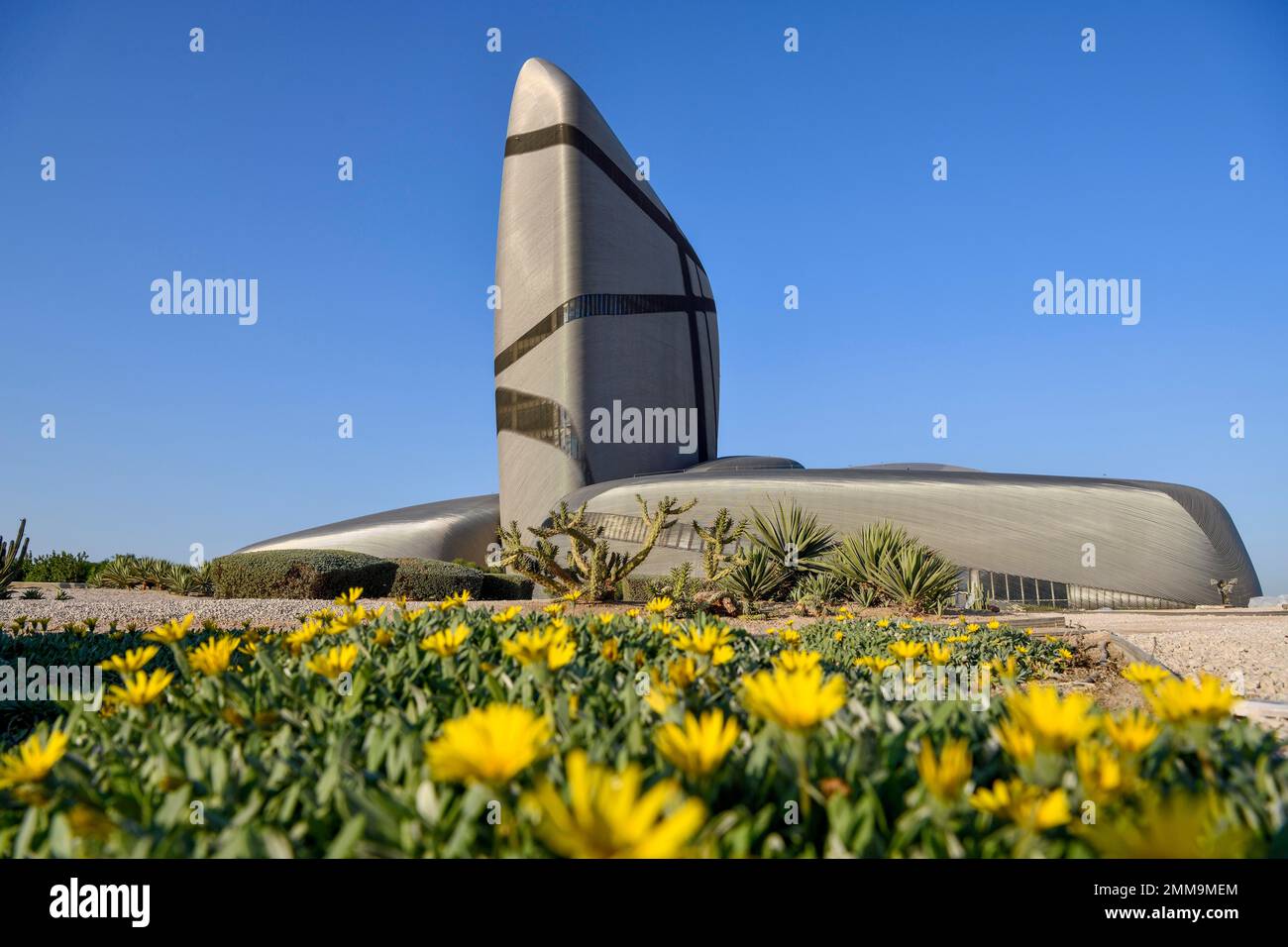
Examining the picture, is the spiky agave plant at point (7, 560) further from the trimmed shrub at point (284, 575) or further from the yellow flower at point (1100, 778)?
the yellow flower at point (1100, 778)

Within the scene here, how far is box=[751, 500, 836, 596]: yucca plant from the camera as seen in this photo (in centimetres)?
1161

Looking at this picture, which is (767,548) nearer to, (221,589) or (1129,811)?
(221,589)

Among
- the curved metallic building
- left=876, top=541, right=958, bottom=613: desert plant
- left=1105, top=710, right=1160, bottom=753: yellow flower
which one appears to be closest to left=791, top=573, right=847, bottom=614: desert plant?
left=876, top=541, right=958, bottom=613: desert plant

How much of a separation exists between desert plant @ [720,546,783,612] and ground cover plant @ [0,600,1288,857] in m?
8.37

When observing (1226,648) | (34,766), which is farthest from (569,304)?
(34,766)

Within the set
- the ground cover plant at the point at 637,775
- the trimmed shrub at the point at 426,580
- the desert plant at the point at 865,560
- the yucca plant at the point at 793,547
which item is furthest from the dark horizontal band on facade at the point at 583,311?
the ground cover plant at the point at 637,775

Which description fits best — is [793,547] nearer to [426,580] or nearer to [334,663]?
[426,580]

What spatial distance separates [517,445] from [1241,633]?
91.6 ft

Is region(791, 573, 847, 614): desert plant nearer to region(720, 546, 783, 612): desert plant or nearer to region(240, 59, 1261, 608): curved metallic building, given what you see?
region(720, 546, 783, 612): desert plant

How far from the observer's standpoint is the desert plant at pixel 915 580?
8609 millimetres

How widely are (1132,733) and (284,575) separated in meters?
14.3

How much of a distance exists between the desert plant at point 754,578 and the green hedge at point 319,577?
5815 millimetres

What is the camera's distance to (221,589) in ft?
44.4
